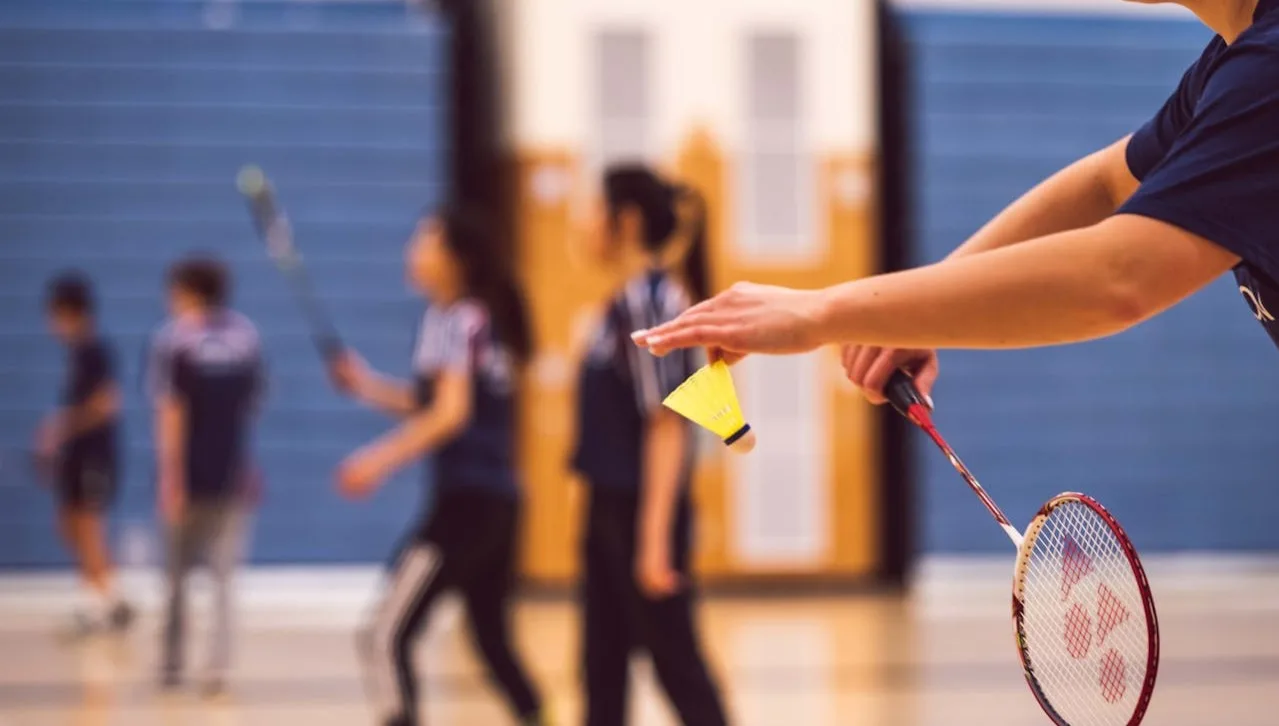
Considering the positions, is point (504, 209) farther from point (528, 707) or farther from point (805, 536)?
point (528, 707)

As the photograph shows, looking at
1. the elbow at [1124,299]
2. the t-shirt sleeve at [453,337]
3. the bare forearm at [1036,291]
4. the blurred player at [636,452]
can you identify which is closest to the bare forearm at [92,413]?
the t-shirt sleeve at [453,337]

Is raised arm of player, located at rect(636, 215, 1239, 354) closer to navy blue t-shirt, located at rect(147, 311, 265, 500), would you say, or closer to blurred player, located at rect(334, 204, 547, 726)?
blurred player, located at rect(334, 204, 547, 726)

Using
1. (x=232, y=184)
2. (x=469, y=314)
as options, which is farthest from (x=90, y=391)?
(x=469, y=314)

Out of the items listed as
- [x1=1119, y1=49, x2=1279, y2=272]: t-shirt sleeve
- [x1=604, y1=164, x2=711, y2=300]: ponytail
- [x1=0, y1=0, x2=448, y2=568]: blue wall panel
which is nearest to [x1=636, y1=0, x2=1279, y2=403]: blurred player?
[x1=1119, y1=49, x2=1279, y2=272]: t-shirt sleeve

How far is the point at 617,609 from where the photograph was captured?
4.18m

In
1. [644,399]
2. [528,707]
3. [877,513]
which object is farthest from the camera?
[877,513]

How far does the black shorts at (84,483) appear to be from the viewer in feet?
29.1

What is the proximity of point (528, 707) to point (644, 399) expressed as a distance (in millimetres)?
1327

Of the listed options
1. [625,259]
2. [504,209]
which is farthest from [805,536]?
[625,259]

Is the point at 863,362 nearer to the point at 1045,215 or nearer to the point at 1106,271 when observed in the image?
the point at 1045,215

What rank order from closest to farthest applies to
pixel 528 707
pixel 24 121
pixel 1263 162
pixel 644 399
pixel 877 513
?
pixel 1263 162
pixel 644 399
pixel 528 707
pixel 24 121
pixel 877 513

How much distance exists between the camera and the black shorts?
8.88m

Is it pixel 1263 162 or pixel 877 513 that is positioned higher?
pixel 1263 162

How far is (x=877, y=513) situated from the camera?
10.3 meters
